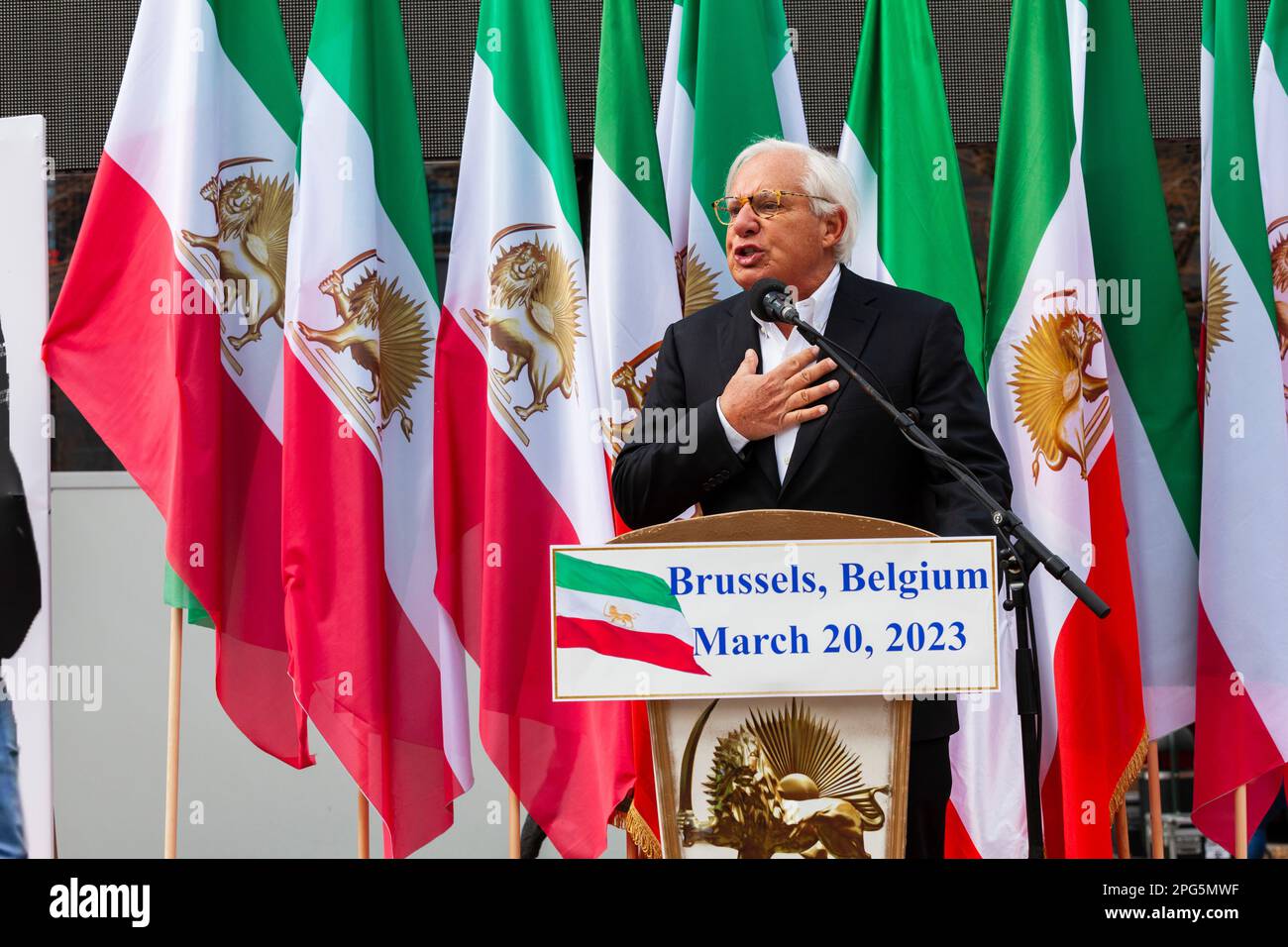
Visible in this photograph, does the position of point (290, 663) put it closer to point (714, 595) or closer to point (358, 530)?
point (358, 530)

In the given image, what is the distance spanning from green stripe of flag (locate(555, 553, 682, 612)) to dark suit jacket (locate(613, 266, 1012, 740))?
1.20ft

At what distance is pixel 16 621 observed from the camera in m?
3.28

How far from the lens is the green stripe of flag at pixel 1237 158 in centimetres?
360

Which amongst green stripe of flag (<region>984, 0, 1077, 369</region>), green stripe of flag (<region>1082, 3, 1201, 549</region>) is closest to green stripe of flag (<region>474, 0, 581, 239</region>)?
green stripe of flag (<region>984, 0, 1077, 369</region>)

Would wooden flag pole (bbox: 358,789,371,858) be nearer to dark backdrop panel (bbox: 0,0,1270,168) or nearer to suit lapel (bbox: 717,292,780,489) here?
suit lapel (bbox: 717,292,780,489)

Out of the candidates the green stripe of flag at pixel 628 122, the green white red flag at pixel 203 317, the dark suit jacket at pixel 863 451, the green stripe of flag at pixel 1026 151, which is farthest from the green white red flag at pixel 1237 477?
the green white red flag at pixel 203 317

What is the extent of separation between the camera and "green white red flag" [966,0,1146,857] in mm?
3414

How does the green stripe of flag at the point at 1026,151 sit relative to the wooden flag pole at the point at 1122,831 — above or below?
above

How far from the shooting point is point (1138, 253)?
12.0 ft

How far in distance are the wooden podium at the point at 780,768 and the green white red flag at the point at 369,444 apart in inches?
56.6

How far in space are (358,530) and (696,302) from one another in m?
1.00

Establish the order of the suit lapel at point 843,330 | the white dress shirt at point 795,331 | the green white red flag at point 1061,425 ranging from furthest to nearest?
the green white red flag at point 1061,425, the white dress shirt at point 795,331, the suit lapel at point 843,330

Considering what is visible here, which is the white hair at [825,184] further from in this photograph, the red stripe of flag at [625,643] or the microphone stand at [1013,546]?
the red stripe of flag at [625,643]

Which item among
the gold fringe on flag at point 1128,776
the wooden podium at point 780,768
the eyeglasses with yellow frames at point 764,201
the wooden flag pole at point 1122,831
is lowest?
the wooden flag pole at point 1122,831
